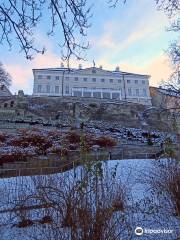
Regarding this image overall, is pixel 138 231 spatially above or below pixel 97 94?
below

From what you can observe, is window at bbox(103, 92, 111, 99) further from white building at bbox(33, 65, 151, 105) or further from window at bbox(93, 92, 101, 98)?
window at bbox(93, 92, 101, 98)

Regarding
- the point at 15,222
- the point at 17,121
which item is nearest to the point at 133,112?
the point at 17,121

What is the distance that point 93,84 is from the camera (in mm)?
62125

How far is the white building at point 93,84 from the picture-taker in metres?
59.9

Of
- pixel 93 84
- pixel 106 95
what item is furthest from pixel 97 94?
pixel 93 84

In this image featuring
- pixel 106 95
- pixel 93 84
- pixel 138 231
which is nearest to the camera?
pixel 138 231

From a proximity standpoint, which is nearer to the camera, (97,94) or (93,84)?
(97,94)

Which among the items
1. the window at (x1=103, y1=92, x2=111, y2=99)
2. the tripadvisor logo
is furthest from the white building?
the tripadvisor logo

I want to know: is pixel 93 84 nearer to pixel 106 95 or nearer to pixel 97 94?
pixel 97 94

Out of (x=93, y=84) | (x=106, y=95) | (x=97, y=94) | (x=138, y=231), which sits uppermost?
(x=93, y=84)

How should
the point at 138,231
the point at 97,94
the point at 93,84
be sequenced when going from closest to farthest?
1. the point at 138,231
2. the point at 97,94
3. the point at 93,84

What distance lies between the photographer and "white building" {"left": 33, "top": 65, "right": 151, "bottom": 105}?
59.9 m

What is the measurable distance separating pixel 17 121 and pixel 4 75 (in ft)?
65.7

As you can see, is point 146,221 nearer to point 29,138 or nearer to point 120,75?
point 29,138
